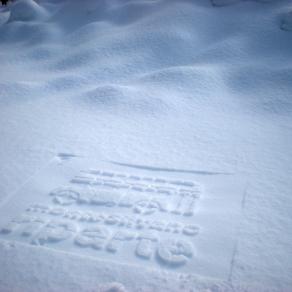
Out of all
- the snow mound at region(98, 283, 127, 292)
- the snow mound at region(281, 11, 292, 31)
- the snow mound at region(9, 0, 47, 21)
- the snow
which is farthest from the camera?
the snow mound at region(9, 0, 47, 21)

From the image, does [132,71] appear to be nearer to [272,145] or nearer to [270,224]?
[272,145]

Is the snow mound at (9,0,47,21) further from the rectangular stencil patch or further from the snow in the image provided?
the rectangular stencil patch

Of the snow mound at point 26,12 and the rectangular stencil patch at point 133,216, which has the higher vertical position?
the snow mound at point 26,12

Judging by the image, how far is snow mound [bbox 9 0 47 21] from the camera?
512 cm

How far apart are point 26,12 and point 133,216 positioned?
185 inches

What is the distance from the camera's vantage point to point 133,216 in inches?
61.6

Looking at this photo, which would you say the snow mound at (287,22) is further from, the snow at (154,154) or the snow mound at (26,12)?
the snow mound at (26,12)

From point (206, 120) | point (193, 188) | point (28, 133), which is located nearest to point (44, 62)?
point (28, 133)

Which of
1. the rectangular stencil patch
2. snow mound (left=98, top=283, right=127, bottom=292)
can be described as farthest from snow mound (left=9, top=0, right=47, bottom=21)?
snow mound (left=98, top=283, right=127, bottom=292)

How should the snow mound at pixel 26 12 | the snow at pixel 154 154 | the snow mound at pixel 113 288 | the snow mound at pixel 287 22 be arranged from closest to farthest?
the snow mound at pixel 113 288 → the snow at pixel 154 154 → the snow mound at pixel 287 22 → the snow mound at pixel 26 12

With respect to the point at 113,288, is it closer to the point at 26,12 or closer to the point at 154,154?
the point at 154,154

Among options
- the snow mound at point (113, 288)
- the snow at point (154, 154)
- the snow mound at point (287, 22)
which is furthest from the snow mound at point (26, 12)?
the snow mound at point (113, 288)

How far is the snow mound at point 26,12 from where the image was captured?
5117mm

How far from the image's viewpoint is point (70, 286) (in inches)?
47.8
